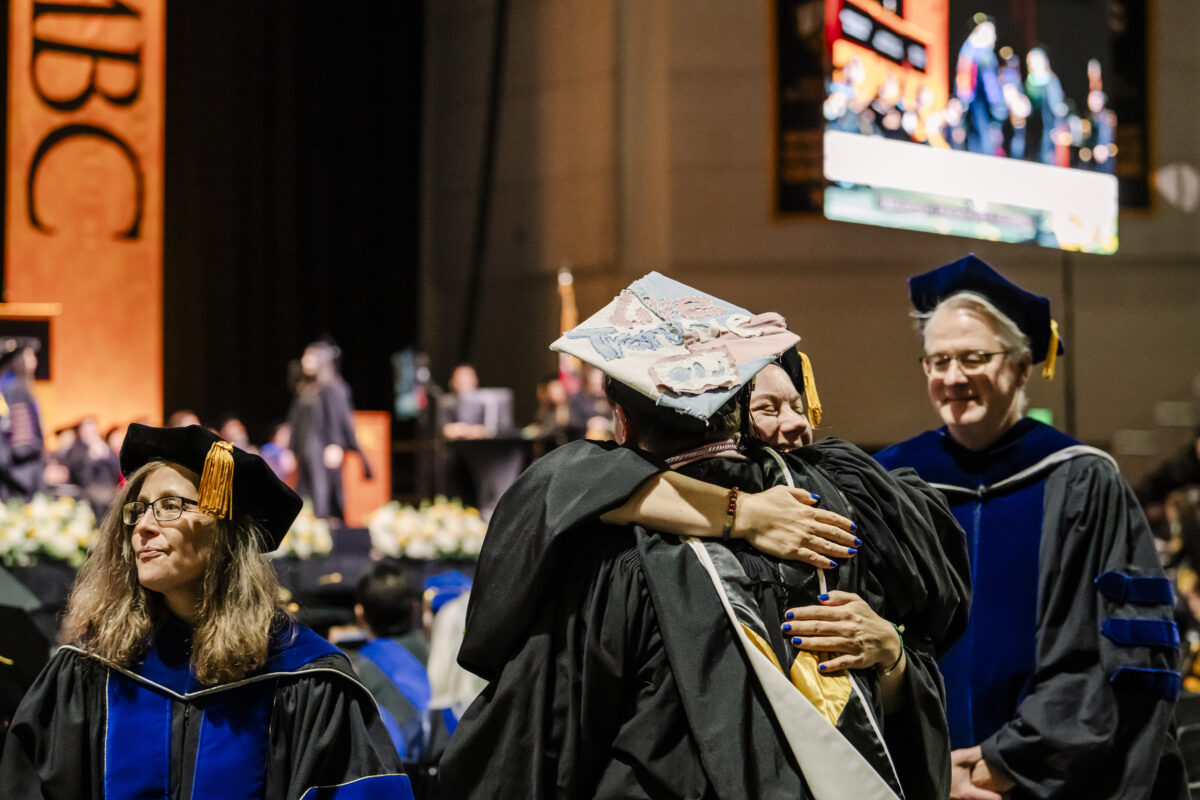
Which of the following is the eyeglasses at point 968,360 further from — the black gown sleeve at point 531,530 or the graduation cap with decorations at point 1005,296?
the black gown sleeve at point 531,530

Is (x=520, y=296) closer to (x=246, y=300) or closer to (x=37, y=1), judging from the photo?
(x=246, y=300)

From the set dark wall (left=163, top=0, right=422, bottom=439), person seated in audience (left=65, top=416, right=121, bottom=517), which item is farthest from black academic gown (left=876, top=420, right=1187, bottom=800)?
dark wall (left=163, top=0, right=422, bottom=439)

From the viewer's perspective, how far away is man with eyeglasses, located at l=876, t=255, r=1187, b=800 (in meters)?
3.02

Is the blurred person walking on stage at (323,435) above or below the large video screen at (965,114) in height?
below

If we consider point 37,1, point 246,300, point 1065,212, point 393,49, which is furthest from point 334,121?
Answer: point 1065,212

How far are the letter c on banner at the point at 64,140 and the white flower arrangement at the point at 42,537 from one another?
6373 mm

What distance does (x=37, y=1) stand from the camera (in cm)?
1342

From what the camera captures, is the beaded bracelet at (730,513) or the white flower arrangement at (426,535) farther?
the white flower arrangement at (426,535)

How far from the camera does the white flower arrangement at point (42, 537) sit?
750cm

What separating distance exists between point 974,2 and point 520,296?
6.60m

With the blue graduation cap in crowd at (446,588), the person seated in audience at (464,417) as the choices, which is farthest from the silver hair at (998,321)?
the person seated in audience at (464,417)

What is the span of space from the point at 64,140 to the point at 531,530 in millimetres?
12944

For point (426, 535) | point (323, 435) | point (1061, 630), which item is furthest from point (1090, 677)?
point (323, 435)

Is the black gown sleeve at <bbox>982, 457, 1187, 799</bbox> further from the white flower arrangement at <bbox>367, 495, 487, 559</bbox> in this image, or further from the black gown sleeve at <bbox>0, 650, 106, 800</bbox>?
the white flower arrangement at <bbox>367, 495, 487, 559</bbox>
